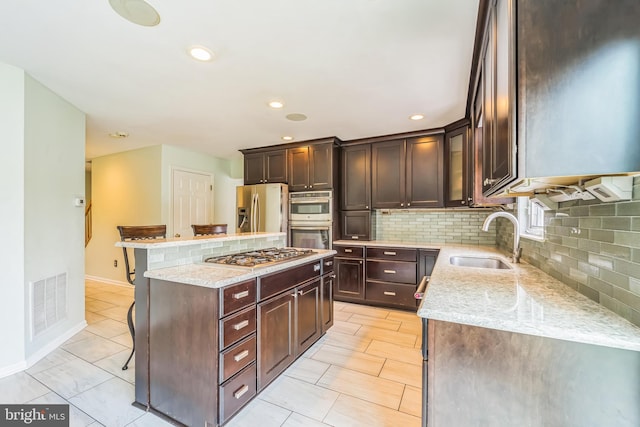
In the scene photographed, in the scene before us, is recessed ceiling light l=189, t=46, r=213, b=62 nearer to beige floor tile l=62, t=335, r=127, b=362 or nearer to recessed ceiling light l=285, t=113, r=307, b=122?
recessed ceiling light l=285, t=113, r=307, b=122

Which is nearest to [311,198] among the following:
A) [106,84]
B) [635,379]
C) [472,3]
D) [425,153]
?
[425,153]

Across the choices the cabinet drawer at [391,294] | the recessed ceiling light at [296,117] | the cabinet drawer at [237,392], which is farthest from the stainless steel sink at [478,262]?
the recessed ceiling light at [296,117]

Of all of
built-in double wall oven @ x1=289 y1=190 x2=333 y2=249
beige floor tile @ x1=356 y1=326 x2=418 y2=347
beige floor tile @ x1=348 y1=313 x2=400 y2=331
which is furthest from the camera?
built-in double wall oven @ x1=289 y1=190 x2=333 y2=249

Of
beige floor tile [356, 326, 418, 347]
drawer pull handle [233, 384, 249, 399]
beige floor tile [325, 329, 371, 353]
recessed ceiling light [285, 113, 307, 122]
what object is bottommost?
beige floor tile [356, 326, 418, 347]

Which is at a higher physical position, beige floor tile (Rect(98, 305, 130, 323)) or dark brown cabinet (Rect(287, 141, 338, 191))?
dark brown cabinet (Rect(287, 141, 338, 191))

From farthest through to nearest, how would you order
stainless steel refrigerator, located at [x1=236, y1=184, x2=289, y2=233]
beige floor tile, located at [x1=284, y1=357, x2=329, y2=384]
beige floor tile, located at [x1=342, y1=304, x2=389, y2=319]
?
stainless steel refrigerator, located at [x1=236, y1=184, x2=289, y2=233], beige floor tile, located at [x1=342, y1=304, x2=389, y2=319], beige floor tile, located at [x1=284, y1=357, x2=329, y2=384]

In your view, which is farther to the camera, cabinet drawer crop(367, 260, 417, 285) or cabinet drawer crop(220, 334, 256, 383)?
cabinet drawer crop(367, 260, 417, 285)

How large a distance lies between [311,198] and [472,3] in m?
2.87

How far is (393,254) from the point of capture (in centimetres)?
359

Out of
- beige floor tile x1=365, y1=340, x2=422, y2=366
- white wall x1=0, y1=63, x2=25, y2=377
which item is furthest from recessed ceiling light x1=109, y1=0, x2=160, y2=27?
beige floor tile x1=365, y1=340, x2=422, y2=366

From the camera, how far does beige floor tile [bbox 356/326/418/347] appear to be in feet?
8.84

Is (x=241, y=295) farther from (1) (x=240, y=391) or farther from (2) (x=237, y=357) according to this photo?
(1) (x=240, y=391)

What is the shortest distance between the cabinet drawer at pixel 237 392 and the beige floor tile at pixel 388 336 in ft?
4.68

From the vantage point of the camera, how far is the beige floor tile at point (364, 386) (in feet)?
6.07
